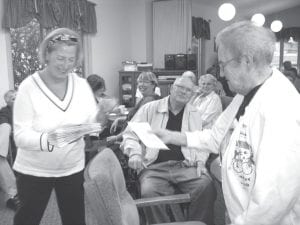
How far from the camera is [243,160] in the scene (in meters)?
1.08

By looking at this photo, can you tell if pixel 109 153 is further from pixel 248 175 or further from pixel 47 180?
pixel 248 175

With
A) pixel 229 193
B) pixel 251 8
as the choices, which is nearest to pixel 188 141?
pixel 229 193

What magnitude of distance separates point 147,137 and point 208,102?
2323 mm

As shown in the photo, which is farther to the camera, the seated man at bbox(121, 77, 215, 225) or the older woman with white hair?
the older woman with white hair

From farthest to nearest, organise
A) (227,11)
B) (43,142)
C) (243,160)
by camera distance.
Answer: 1. (227,11)
2. (43,142)
3. (243,160)

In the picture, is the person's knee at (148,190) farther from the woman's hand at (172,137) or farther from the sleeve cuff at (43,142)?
the sleeve cuff at (43,142)

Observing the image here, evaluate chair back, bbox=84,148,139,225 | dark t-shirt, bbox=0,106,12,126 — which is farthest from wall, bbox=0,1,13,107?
chair back, bbox=84,148,139,225

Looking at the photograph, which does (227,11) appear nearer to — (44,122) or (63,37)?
(63,37)

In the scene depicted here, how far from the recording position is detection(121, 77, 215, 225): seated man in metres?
2.13

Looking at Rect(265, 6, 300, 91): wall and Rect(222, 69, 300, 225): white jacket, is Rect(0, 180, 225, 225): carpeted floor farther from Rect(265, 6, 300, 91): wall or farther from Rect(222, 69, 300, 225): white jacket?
Rect(265, 6, 300, 91): wall

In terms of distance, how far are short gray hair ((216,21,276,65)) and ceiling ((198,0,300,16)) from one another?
26.5 feet

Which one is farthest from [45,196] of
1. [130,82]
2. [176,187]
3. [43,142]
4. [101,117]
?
[130,82]

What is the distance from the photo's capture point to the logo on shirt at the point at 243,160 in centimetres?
106

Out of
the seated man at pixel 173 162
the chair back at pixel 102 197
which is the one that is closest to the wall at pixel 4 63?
the seated man at pixel 173 162
